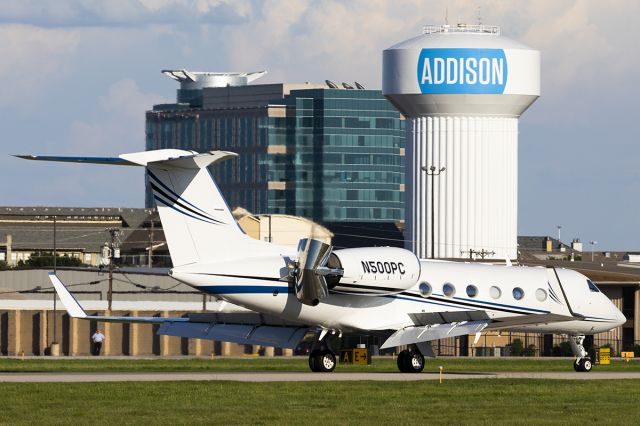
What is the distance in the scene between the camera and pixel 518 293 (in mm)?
54000

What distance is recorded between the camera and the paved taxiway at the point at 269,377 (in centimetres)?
4622

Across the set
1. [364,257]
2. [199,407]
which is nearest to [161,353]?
[364,257]

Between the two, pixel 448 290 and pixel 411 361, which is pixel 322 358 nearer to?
pixel 411 361

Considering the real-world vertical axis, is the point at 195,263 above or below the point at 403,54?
below

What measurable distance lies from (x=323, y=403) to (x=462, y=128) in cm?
10999

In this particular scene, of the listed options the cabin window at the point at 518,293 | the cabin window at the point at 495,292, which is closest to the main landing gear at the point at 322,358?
the cabin window at the point at 495,292

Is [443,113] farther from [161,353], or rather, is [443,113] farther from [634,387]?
[634,387]

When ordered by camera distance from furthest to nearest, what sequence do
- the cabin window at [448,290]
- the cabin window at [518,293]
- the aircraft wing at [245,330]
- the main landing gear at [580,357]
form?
the main landing gear at [580,357]
the cabin window at [518,293]
the cabin window at [448,290]
the aircraft wing at [245,330]

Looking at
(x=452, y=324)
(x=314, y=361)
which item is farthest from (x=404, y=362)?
(x=314, y=361)

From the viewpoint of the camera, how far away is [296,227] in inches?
6216

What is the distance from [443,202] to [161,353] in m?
67.8

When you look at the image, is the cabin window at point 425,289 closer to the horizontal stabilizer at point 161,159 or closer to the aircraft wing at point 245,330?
the aircraft wing at point 245,330

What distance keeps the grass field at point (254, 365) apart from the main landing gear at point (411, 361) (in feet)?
9.12

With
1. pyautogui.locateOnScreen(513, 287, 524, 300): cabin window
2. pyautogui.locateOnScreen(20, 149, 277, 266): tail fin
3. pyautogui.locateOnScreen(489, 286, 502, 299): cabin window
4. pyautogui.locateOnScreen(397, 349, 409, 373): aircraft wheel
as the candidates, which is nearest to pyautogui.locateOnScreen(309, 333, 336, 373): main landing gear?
pyautogui.locateOnScreen(397, 349, 409, 373): aircraft wheel
